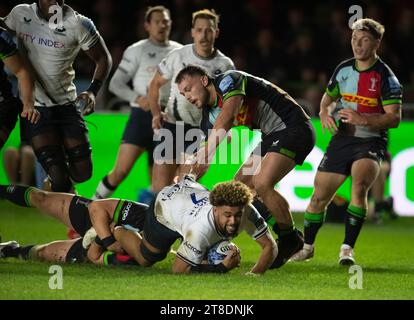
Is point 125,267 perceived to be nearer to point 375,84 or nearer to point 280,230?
point 280,230

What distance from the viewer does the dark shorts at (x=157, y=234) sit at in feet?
25.7

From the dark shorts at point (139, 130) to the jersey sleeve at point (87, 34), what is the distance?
6.63 feet

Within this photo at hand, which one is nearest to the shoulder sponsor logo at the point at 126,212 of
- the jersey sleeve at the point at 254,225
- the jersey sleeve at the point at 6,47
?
the jersey sleeve at the point at 254,225

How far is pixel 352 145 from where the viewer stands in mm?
9266

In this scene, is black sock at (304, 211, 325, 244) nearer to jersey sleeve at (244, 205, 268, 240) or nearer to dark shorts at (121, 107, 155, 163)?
jersey sleeve at (244, 205, 268, 240)

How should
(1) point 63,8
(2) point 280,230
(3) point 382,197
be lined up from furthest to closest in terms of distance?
(3) point 382,197
(1) point 63,8
(2) point 280,230

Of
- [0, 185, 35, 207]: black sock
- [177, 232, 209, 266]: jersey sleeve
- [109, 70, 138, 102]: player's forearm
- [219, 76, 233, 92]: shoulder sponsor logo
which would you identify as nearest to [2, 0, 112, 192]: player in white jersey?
[0, 185, 35, 207]: black sock

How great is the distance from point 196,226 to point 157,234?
474 millimetres

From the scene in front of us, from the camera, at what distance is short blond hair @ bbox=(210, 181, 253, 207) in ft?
23.9

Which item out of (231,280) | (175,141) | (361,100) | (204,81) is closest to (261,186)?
(204,81)

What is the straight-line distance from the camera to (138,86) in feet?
37.8

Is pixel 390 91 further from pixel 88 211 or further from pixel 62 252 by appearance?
pixel 62 252

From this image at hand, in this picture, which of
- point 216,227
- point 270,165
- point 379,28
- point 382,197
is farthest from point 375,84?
point 382,197

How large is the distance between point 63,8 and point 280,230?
9.31ft
